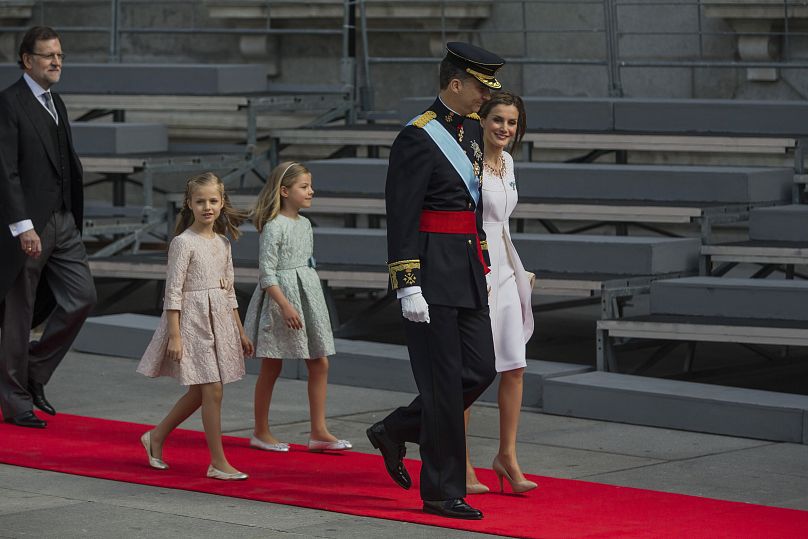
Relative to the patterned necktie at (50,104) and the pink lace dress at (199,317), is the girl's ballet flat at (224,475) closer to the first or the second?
the pink lace dress at (199,317)

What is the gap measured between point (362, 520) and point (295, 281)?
1.92 metres

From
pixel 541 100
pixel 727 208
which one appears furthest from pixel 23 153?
pixel 541 100

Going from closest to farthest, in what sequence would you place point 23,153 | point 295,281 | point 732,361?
point 295,281 → point 23,153 → point 732,361

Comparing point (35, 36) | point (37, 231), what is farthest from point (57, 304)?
point (35, 36)

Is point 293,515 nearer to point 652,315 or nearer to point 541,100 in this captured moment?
point 652,315

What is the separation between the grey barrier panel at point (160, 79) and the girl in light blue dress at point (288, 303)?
6883mm

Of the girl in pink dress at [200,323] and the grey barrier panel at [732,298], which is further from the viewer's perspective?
the grey barrier panel at [732,298]

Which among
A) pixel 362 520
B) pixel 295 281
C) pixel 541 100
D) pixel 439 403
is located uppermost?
pixel 541 100

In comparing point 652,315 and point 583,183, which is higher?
point 583,183

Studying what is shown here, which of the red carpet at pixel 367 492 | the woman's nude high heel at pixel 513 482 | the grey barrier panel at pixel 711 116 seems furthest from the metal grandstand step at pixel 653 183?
the woman's nude high heel at pixel 513 482

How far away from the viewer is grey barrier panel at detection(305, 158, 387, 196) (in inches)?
523

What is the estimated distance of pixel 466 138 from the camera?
285 inches

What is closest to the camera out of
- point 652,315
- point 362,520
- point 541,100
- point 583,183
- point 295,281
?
point 362,520

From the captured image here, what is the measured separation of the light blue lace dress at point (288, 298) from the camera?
8609 millimetres
